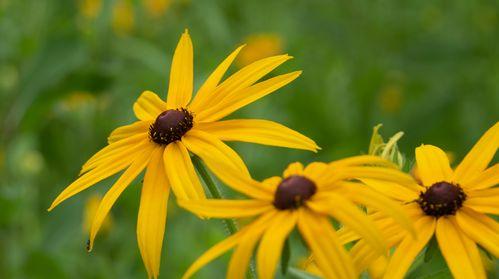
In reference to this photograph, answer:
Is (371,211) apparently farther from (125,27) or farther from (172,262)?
(125,27)

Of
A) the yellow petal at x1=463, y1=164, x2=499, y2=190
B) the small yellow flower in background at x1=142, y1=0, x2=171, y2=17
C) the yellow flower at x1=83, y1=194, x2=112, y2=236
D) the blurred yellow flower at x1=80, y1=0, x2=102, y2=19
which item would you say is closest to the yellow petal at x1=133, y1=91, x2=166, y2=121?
the yellow petal at x1=463, y1=164, x2=499, y2=190

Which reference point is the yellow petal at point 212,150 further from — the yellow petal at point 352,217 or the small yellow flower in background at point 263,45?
the small yellow flower in background at point 263,45

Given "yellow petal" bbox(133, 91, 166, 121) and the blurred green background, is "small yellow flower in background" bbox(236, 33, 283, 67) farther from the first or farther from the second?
"yellow petal" bbox(133, 91, 166, 121)

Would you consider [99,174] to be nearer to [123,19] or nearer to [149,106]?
[149,106]

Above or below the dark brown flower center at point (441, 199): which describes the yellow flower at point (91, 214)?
above

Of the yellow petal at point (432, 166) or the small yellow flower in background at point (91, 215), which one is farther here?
the small yellow flower in background at point (91, 215)

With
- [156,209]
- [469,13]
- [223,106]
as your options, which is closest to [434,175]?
[223,106]

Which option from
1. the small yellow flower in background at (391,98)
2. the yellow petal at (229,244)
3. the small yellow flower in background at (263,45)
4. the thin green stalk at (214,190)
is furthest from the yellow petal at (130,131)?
the small yellow flower in background at (263,45)
